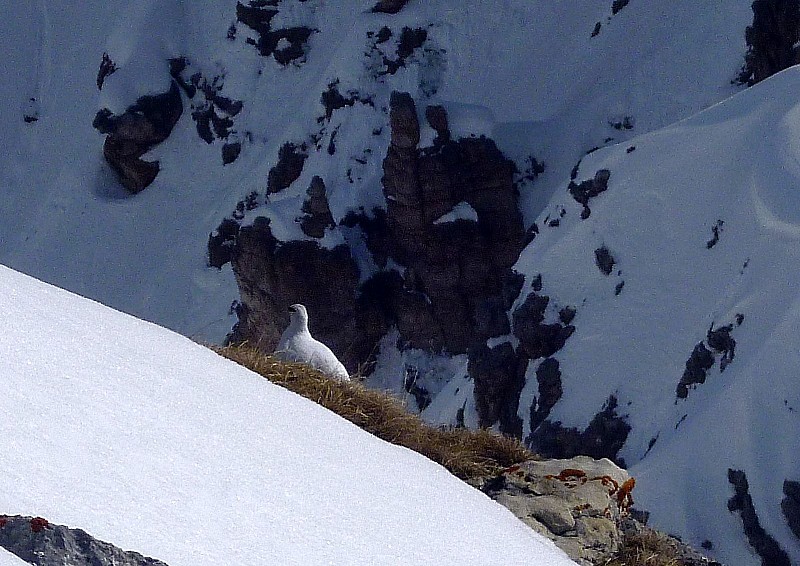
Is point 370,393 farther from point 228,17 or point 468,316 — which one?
point 228,17

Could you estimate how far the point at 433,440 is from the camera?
293 inches

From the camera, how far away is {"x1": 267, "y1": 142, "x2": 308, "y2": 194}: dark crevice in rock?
35.1 meters

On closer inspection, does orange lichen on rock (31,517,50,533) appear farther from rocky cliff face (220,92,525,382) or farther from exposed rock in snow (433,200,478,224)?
exposed rock in snow (433,200,478,224)

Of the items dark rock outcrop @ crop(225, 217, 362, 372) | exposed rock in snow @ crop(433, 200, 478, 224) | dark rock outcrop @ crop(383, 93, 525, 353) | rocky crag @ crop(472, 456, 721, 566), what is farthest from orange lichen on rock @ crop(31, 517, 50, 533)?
dark rock outcrop @ crop(225, 217, 362, 372)

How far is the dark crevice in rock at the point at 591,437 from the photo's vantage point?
1684 cm

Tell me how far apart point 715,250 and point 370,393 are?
12051 millimetres

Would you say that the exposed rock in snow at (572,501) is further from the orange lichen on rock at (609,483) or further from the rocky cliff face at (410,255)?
the rocky cliff face at (410,255)

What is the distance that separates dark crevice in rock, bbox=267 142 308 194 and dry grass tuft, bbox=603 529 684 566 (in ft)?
93.7

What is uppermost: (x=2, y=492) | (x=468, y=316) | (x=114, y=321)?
(x=468, y=316)

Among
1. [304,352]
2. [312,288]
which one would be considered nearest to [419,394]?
[312,288]

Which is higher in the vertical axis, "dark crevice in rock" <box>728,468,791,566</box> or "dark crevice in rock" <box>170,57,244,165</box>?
"dark crevice in rock" <box>170,57,244,165</box>

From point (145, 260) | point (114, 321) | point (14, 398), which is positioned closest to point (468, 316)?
point (145, 260)

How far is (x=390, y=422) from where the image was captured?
24.3 ft

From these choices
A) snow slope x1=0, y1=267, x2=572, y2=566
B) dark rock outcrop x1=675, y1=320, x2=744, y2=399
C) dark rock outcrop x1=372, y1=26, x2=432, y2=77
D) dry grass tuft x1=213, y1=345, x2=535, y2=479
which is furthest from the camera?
dark rock outcrop x1=372, y1=26, x2=432, y2=77
